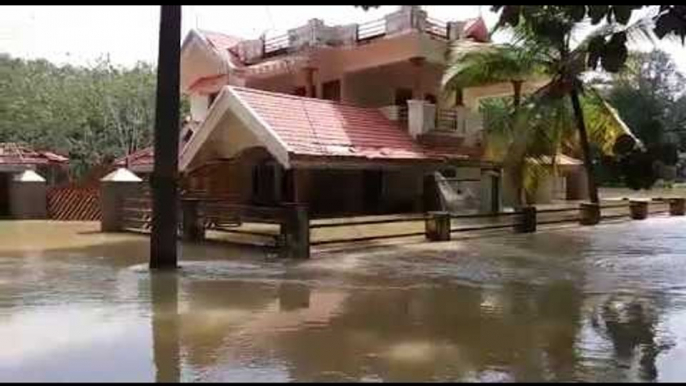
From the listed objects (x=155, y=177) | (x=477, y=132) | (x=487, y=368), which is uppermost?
(x=477, y=132)

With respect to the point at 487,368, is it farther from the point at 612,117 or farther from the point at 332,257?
the point at 612,117

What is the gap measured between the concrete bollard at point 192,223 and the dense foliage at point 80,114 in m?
24.5

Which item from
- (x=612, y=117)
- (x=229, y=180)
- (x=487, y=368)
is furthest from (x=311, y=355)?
(x=612, y=117)

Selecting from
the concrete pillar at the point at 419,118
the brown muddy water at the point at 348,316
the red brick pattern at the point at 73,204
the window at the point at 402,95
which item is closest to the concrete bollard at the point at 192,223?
the brown muddy water at the point at 348,316

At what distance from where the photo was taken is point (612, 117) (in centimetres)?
2431

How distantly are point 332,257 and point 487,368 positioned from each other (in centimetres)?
794

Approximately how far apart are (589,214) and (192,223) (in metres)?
11.4

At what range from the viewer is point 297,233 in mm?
13758

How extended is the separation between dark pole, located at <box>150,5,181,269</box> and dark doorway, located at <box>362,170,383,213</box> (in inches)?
519

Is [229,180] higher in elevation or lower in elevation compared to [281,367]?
higher

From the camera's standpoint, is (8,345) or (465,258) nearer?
(8,345)

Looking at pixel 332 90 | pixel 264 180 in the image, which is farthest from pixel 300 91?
pixel 264 180

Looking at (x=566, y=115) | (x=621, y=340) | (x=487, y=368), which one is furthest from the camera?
(x=566, y=115)

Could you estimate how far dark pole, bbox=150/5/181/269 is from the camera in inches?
475
